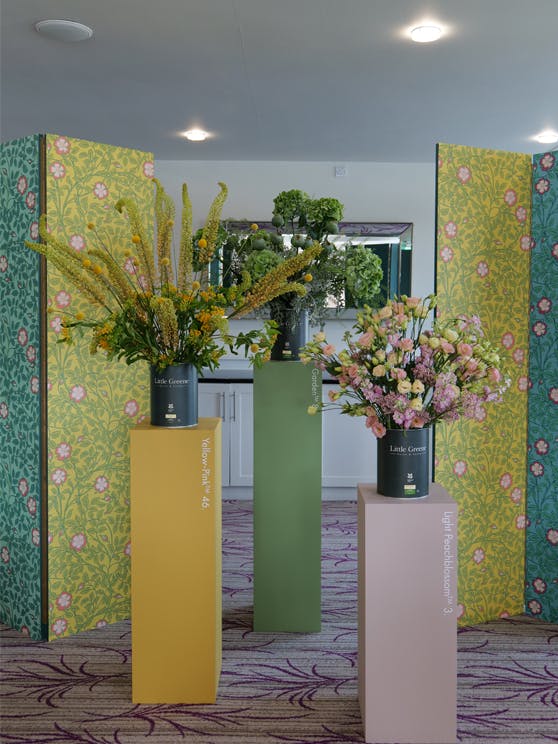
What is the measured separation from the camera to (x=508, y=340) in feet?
11.3

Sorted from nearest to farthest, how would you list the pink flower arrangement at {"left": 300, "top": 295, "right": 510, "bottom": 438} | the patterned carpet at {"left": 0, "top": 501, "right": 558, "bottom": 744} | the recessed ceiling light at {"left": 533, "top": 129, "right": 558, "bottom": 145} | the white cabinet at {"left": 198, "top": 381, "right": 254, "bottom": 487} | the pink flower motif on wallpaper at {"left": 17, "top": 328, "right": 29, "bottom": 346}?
the pink flower arrangement at {"left": 300, "top": 295, "right": 510, "bottom": 438} → the patterned carpet at {"left": 0, "top": 501, "right": 558, "bottom": 744} → the pink flower motif on wallpaper at {"left": 17, "top": 328, "right": 29, "bottom": 346} → the recessed ceiling light at {"left": 533, "top": 129, "right": 558, "bottom": 145} → the white cabinet at {"left": 198, "top": 381, "right": 254, "bottom": 487}

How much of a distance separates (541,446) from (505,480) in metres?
0.22

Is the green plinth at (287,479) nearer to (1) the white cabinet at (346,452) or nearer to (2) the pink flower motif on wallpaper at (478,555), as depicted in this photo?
(2) the pink flower motif on wallpaper at (478,555)

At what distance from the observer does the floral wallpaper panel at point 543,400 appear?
11.0ft

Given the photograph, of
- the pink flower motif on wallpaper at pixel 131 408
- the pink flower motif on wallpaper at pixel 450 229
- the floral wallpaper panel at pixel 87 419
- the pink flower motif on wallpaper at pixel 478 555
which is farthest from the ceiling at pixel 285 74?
the pink flower motif on wallpaper at pixel 478 555

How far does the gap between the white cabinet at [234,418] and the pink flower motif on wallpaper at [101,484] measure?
91.2 inches

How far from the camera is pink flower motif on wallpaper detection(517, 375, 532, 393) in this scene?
3471 millimetres

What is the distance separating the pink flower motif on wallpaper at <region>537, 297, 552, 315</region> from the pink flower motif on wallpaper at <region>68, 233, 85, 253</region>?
2.04 meters

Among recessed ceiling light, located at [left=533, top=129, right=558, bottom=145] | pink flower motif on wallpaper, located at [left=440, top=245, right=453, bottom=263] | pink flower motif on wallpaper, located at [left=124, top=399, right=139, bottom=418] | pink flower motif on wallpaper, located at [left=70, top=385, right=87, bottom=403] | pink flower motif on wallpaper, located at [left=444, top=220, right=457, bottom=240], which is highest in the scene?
recessed ceiling light, located at [left=533, top=129, right=558, bottom=145]

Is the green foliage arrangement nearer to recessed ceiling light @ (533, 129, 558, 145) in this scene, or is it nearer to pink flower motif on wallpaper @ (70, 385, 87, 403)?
pink flower motif on wallpaper @ (70, 385, 87, 403)

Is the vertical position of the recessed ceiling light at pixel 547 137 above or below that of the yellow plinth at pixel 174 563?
above

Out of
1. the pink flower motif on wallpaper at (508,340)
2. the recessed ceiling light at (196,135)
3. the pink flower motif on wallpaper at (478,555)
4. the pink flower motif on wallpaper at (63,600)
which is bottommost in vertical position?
the pink flower motif on wallpaper at (63,600)

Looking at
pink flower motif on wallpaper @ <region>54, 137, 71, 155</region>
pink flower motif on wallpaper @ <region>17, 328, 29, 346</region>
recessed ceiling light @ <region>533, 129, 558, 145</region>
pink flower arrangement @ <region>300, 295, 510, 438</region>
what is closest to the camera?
pink flower arrangement @ <region>300, 295, 510, 438</region>

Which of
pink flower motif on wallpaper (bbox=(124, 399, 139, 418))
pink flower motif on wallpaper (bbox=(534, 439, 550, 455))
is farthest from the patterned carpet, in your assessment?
pink flower motif on wallpaper (bbox=(124, 399, 139, 418))
